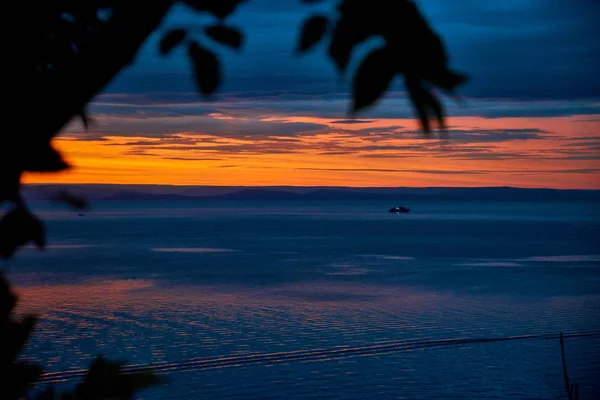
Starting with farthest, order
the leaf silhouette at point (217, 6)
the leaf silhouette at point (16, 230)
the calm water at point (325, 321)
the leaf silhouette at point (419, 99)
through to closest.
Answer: the calm water at point (325, 321) < the leaf silhouette at point (16, 230) < the leaf silhouette at point (217, 6) < the leaf silhouette at point (419, 99)

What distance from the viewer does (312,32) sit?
4.41 feet

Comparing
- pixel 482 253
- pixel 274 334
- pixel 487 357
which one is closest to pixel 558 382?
pixel 487 357

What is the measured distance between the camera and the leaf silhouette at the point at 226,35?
154cm

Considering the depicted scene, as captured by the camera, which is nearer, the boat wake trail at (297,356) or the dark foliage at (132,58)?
the dark foliage at (132,58)

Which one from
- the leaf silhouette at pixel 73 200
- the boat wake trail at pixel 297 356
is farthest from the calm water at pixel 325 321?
the leaf silhouette at pixel 73 200

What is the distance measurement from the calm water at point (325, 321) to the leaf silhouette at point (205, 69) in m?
8.04

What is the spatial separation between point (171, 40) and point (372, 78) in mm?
607

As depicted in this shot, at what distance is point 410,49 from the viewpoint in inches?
46.6

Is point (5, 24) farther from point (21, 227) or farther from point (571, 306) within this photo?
point (571, 306)

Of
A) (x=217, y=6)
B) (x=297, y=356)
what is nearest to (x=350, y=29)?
(x=217, y=6)

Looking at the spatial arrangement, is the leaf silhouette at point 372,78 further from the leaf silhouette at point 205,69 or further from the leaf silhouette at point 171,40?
the leaf silhouette at point 171,40

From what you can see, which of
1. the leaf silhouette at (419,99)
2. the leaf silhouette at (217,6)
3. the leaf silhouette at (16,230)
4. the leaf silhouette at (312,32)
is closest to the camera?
the leaf silhouette at (419,99)

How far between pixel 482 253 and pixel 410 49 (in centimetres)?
6768

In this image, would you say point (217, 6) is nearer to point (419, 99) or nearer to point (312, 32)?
point (312, 32)
